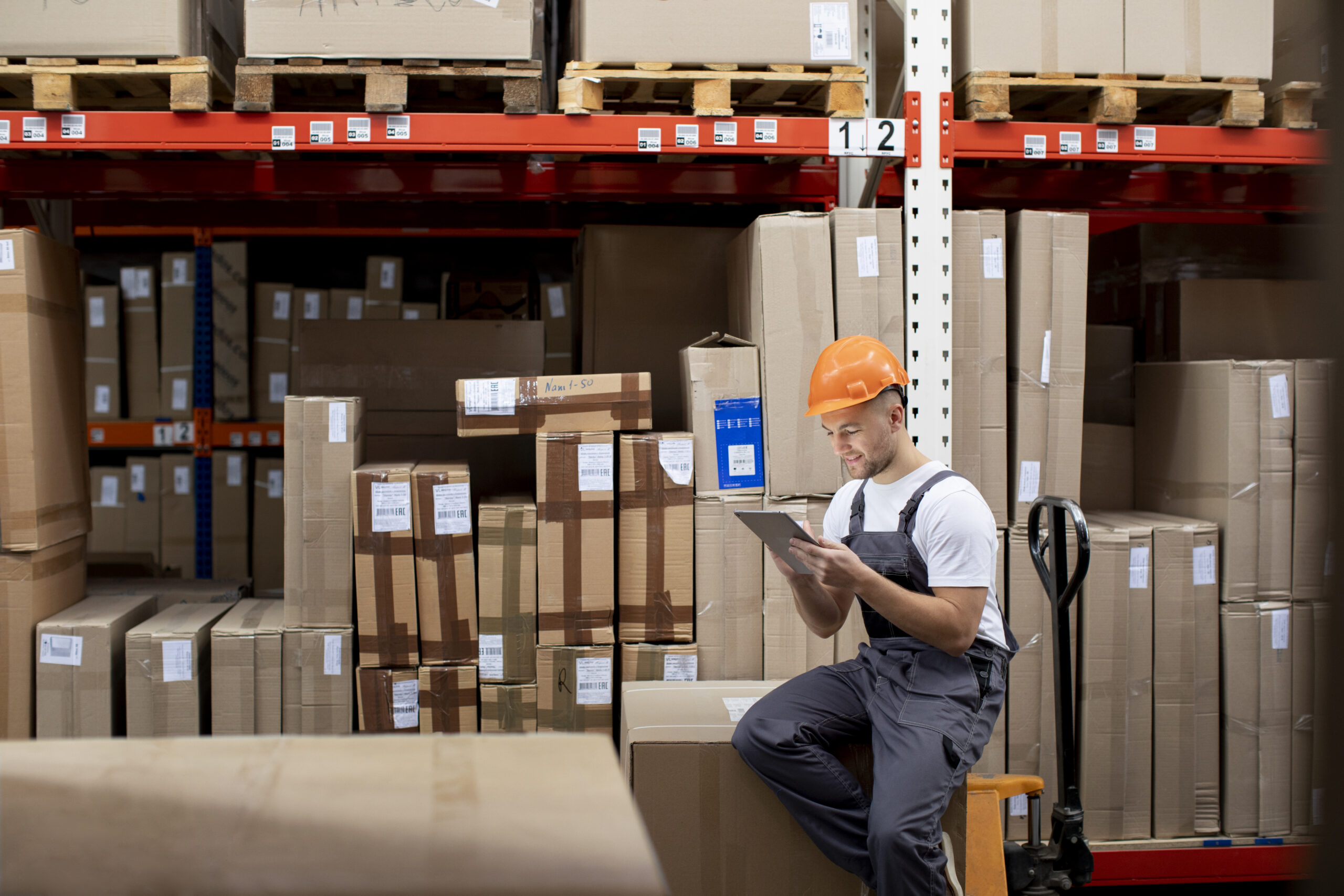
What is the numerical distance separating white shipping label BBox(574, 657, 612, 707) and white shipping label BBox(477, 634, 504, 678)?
0.28 metres

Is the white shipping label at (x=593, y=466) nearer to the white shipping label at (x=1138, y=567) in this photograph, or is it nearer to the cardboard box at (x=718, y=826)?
the cardboard box at (x=718, y=826)

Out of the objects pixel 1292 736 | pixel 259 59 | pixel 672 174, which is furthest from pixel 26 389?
pixel 1292 736

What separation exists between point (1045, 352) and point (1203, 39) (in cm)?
145

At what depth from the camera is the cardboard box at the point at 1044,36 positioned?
345cm

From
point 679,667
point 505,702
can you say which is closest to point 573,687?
point 505,702

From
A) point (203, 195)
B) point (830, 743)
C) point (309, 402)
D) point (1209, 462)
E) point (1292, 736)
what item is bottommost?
point (1292, 736)

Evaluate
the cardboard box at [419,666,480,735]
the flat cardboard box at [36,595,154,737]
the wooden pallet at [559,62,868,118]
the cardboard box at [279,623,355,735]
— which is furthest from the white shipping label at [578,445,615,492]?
the flat cardboard box at [36,595,154,737]

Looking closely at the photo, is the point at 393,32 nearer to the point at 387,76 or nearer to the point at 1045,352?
the point at 387,76

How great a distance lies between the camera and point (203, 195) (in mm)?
3922

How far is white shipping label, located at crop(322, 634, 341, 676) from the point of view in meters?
3.29

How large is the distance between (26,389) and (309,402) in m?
1.11

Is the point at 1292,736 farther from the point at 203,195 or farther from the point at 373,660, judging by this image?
the point at 203,195

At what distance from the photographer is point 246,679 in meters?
3.31

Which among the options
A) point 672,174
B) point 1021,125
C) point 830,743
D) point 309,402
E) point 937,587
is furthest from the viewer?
point 672,174
